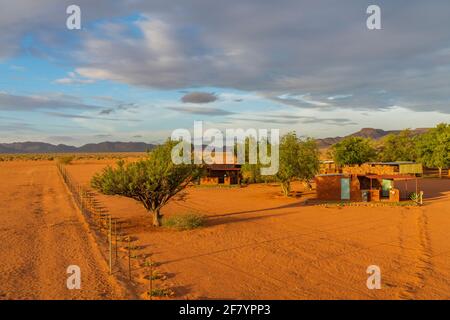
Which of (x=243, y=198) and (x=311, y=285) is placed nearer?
(x=311, y=285)

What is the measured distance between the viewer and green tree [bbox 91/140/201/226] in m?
18.6

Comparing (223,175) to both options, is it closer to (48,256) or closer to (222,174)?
(222,174)

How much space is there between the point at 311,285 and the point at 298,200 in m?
19.0

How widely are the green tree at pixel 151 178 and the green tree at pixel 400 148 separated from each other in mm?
44464

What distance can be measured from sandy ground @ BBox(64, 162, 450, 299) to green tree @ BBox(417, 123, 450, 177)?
2598 centimetres

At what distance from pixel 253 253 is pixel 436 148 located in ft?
144

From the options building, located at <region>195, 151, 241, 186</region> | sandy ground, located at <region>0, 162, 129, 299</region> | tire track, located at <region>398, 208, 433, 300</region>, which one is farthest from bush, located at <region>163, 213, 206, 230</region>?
building, located at <region>195, 151, 241, 186</region>

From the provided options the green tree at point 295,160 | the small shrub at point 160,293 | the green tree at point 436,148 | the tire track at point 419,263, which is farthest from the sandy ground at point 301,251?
the green tree at point 436,148

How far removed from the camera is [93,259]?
536 inches

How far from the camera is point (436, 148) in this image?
49281mm

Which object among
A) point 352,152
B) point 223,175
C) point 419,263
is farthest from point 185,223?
point 352,152

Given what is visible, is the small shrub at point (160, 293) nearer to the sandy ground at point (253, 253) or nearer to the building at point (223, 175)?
the sandy ground at point (253, 253)

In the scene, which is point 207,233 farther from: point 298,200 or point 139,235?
point 298,200
